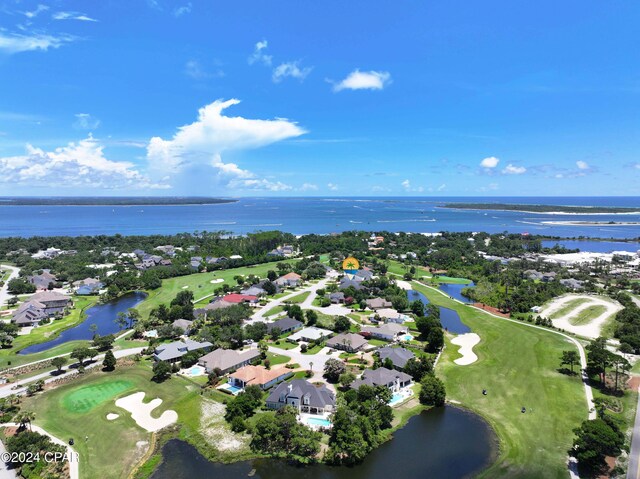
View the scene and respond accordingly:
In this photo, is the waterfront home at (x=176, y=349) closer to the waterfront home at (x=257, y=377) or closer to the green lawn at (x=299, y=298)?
the waterfront home at (x=257, y=377)

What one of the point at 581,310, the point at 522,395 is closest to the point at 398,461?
the point at 522,395

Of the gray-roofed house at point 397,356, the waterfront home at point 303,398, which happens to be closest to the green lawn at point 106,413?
the waterfront home at point 303,398

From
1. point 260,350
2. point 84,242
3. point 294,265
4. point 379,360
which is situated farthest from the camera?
point 84,242

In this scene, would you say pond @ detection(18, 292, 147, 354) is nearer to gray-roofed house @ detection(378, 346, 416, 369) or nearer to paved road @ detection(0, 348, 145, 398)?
paved road @ detection(0, 348, 145, 398)

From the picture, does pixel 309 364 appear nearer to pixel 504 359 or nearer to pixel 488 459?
pixel 488 459

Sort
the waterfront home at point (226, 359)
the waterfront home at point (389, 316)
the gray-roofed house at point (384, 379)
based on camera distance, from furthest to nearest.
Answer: the waterfront home at point (389, 316)
the waterfront home at point (226, 359)
the gray-roofed house at point (384, 379)

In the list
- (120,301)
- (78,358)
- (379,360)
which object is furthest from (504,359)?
(120,301)
